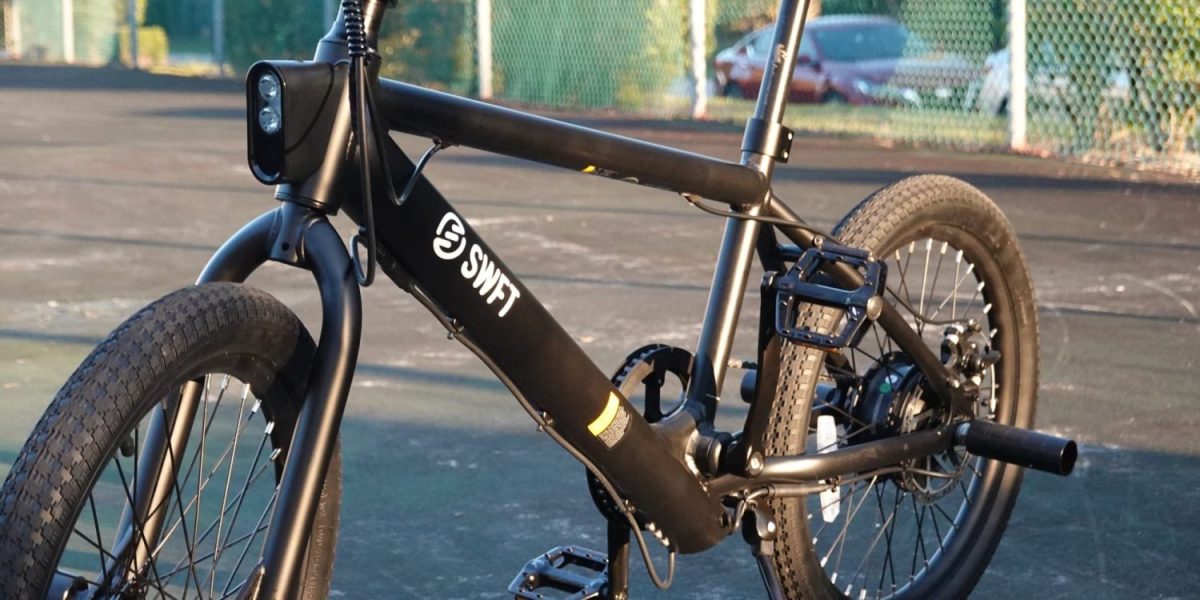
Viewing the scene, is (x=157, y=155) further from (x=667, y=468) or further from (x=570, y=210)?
(x=667, y=468)

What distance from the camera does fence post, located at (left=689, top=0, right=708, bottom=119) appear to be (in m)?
15.5

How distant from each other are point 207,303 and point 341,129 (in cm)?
33

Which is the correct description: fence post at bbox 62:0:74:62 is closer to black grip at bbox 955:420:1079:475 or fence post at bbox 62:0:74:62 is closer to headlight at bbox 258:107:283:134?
black grip at bbox 955:420:1079:475

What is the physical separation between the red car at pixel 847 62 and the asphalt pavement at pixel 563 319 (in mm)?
1810

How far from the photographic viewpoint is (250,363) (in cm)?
234

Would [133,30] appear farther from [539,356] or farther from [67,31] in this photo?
[539,356]

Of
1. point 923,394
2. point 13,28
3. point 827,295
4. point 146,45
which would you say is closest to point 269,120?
point 827,295

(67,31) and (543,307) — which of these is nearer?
(543,307)

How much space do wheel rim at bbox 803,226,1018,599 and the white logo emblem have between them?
43.1 inches

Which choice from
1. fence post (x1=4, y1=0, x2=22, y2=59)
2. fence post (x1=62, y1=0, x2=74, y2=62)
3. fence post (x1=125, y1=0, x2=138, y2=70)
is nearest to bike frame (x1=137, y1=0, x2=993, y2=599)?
fence post (x1=125, y1=0, x2=138, y2=70)

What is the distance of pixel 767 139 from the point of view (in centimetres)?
316

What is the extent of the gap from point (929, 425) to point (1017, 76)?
32.7ft

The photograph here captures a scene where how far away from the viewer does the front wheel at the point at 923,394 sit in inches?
125

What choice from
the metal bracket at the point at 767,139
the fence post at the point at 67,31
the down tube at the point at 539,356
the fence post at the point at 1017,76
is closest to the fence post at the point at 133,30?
the fence post at the point at 67,31
